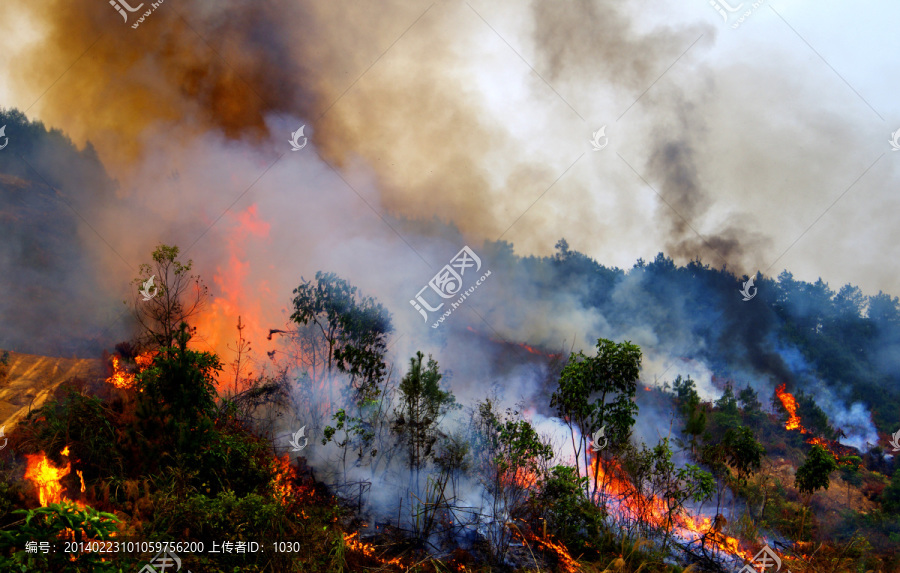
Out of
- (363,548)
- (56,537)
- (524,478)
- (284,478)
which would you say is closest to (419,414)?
(524,478)

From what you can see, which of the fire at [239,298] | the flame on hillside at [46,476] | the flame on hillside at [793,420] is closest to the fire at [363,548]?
the flame on hillside at [46,476]

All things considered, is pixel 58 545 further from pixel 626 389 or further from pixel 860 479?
pixel 860 479

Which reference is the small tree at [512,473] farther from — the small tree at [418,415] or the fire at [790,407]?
the fire at [790,407]

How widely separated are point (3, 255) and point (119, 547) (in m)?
19.0

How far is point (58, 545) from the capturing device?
20.3 feet

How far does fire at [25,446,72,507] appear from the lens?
412 inches

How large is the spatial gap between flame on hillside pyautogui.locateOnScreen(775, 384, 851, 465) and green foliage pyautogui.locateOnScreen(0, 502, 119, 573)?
2744cm

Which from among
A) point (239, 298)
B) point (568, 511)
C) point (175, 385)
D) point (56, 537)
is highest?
point (239, 298)

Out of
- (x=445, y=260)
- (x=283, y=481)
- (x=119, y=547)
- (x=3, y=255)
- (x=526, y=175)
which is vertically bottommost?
(x=119, y=547)

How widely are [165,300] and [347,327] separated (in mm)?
7971

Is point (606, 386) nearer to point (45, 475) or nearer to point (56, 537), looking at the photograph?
point (56, 537)

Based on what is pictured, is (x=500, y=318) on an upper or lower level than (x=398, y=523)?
upper

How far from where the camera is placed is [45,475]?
11141 millimetres

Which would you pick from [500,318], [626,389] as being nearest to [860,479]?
[626,389]
